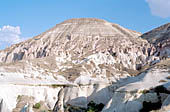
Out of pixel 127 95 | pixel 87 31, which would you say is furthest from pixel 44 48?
pixel 127 95

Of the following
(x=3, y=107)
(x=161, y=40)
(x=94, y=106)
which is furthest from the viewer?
(x=161, y=40)

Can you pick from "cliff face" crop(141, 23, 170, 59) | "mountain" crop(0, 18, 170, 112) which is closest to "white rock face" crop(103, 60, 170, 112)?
"mountain" crop(0, 18, 170, 112)

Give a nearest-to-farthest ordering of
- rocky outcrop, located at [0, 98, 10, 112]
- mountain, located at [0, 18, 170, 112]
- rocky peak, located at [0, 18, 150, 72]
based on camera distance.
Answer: mountain, located at [0, 18, 170, 112] < rocky outcrop, located at [0, 98, 10, 112] < rocky peak, located at [0, 18, 150, 72]

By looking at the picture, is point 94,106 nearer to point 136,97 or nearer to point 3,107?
point 136,97

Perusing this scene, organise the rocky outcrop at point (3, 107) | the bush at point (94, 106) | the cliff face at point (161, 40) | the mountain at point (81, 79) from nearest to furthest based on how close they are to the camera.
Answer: the mountain at point (81, 79), the rocky outcrop at point (3, 107), the bush at point (94, 106), the cliff face at point (161, 40)

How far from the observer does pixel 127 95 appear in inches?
880

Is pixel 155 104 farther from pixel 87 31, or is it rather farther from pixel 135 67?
pixel 87 31

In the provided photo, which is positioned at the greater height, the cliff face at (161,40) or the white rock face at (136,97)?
the cliff face at (161,40)

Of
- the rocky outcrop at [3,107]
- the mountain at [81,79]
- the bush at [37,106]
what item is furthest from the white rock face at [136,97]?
the rocky outcrop at [3,107]

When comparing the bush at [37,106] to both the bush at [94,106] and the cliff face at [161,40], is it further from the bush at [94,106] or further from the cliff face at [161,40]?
the cliff face at [161,40]

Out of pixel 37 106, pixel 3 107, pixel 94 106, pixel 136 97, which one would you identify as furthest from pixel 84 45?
pixel 136 97

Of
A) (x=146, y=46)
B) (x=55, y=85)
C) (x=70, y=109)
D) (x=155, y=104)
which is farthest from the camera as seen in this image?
(x=146, y=46)

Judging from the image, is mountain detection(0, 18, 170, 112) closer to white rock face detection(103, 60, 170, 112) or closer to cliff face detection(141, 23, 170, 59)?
white rock face detection(103, 60, 170, 112)

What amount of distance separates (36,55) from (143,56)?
4193 cm
